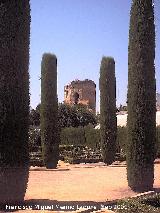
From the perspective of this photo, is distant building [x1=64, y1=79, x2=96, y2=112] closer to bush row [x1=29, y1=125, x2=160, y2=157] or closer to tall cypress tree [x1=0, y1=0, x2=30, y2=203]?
bush row [x1=29, y1=125, x2=160, y2=157]

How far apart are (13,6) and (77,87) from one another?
299ft

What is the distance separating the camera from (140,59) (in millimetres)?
17297

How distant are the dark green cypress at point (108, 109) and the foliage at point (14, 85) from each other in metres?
17.5

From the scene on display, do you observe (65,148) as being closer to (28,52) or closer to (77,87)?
(28,52)

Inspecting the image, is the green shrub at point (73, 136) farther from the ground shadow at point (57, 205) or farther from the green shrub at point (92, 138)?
the ground shadow at point (57, 205)

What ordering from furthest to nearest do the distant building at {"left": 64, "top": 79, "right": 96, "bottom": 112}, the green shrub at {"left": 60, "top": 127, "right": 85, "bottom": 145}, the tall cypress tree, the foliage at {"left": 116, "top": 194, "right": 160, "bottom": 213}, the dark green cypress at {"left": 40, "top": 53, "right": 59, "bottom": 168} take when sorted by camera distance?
the distant building at {"left": 64, "top": 79, "right": 96, "bottom": 112}, the green shrub at {"left": 60, "top": 127, "right": 85, "bottom": 145}, the dark green cypress at {"left": 40, "top": 53, "right": 59, "bottom": 168}, the tall cypress tree, the foliage at {"left": 116, "top": 194, "right": 160, "bottom": 213}

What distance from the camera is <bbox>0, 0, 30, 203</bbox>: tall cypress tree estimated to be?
1266cm

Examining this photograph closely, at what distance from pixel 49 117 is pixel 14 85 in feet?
48.0

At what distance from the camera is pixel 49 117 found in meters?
27.5

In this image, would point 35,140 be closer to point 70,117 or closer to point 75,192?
point 70,117

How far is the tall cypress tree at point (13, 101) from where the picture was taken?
1266cm

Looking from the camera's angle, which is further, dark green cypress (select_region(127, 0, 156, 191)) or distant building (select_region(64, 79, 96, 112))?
distant building (select_region(64, 79, 96, 112))

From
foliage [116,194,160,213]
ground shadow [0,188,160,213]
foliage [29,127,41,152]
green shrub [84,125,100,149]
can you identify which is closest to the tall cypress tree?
ground shadow [0,188,160,213]

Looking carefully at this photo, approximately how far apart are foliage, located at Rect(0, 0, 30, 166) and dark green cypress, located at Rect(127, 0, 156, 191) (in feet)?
18.7
